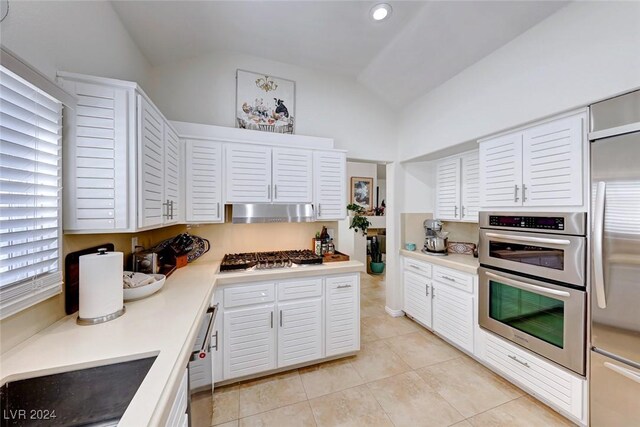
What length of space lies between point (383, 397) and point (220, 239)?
2.12 m

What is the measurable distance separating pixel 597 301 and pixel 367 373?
68.5 inches

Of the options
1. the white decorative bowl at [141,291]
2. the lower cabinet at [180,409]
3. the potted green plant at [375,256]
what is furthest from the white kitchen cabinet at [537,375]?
the potted green plant at [375,256]

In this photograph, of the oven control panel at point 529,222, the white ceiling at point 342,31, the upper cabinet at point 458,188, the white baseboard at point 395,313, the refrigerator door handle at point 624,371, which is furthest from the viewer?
the white baseboard at point 395,313

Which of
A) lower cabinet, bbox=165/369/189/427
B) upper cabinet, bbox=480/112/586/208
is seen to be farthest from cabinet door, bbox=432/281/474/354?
lower cabinet, bbox=165/369/189/427

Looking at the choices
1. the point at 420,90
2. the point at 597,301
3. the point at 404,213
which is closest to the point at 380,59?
the point at 420,90

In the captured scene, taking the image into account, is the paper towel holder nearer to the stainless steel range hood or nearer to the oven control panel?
the stainless steel range hood

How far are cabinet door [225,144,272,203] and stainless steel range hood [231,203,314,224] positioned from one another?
0.07 m

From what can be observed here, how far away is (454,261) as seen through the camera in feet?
8.37

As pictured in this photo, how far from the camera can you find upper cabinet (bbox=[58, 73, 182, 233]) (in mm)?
1191

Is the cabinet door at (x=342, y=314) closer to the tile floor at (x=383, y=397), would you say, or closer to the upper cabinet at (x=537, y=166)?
the tile floor at (x=383, y=397)

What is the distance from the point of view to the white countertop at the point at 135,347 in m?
0.74

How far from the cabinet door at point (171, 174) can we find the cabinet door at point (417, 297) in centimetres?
274

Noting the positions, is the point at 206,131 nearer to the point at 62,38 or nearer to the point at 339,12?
the point at 62,38

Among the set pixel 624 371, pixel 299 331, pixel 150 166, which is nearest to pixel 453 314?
pixel 624 371
